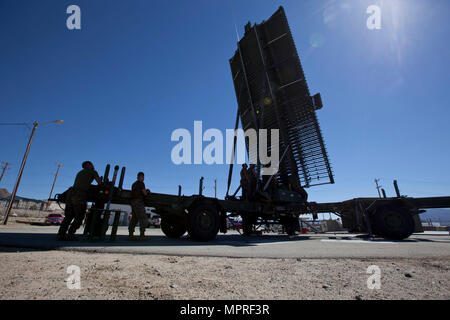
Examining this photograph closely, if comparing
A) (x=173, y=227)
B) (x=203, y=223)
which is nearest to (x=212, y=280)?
(x=203, y=223)

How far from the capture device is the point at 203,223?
4.72 meters

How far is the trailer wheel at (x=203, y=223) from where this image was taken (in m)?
4.50

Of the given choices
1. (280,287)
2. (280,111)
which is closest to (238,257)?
(280,287)

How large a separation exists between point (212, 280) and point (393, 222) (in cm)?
627

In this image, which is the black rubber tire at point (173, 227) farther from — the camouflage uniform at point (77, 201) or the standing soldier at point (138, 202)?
the camouflage uniform at point (77, 201)

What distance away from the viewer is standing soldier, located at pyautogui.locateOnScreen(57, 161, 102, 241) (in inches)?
147

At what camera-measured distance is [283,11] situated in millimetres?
7656

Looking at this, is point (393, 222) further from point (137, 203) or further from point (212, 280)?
point (137, 203)

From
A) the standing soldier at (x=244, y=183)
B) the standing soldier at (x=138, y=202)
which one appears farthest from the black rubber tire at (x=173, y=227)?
the standing soldier at (x=244, y=183)

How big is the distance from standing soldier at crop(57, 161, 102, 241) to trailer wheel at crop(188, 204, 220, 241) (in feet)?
6.92

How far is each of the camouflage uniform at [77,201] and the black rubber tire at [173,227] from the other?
2.21 metres

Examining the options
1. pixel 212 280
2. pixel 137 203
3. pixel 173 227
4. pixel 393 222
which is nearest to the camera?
pixel 212 280

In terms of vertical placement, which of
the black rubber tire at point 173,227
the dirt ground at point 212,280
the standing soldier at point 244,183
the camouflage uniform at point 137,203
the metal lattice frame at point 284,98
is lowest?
the dirt ground at point 212,280
